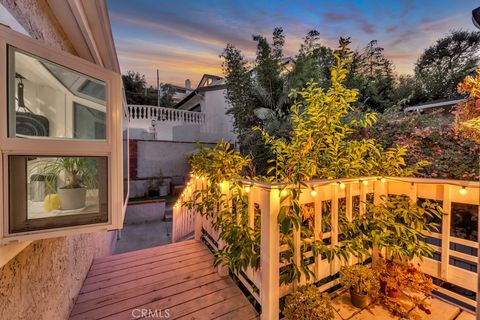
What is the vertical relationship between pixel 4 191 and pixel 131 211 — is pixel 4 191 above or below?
above

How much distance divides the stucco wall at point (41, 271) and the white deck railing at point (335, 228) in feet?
4.72

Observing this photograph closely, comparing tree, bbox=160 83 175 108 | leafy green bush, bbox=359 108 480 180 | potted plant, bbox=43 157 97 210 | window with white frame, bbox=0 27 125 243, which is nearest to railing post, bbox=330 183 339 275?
window with white frame, bbox=0 27 125 243

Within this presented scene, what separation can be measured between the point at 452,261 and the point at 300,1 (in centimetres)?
674

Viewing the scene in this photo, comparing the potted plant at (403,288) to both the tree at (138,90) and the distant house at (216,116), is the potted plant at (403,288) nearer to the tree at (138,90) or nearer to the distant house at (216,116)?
the distant house at (216,116)

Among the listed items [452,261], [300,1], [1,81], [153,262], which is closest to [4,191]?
[1,81]

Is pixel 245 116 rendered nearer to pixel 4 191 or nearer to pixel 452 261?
pixel 452 261

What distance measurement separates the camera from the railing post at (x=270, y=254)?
64.1 inches

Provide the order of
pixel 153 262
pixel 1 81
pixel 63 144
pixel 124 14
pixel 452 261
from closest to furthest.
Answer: pixel 1 81 < pixel 63 144 < pixel 153 262 < pixel 452 261 < pixel 124 14

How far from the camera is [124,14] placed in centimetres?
510

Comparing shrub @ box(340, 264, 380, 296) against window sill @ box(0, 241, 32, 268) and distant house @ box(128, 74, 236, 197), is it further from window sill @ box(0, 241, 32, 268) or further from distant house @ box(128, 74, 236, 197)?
distant house @ box(128, 74, 236, 197)

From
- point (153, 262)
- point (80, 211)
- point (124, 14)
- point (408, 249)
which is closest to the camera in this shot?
point (80, 211)

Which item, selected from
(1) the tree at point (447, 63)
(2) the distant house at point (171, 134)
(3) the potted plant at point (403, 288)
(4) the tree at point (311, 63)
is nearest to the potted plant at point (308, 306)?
(3) the potted plant at point (403, 288)

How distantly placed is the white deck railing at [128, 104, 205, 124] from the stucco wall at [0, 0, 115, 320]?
7.96 m

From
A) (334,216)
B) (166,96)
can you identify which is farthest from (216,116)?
(334,216)
